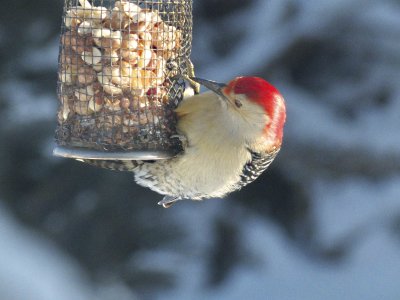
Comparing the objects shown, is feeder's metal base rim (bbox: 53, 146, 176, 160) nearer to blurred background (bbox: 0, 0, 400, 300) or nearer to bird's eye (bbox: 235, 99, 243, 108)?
bird's eye (bbox: 235, 99, 243, 108)

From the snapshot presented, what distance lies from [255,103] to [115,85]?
588 mm

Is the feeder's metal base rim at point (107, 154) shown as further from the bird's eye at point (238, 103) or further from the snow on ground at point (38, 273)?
the snow on ground at point (38, 273)

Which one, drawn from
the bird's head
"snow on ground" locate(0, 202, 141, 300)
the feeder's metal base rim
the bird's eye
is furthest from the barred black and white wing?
"snow on ground" locate(0, 202, 141, 300)

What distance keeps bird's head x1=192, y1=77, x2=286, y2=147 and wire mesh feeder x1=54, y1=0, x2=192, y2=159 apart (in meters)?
0.26

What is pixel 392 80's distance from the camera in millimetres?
6246

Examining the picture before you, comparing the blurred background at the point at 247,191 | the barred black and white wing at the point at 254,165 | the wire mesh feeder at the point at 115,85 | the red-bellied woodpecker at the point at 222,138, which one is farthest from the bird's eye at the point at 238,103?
the blurred background at the point at 247,191

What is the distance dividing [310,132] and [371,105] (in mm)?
526

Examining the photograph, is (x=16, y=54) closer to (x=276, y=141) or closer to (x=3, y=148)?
(x=3, y=148)

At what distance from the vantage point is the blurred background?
240 inches

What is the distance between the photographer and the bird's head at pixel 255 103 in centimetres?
337

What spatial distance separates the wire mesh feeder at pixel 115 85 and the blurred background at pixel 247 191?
2.40 meters

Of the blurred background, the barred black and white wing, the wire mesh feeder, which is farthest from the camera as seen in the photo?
the blurred background

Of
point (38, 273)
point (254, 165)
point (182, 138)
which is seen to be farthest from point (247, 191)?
point (182, 138)

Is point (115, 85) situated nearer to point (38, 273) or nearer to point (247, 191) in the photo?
point (247, 191)
